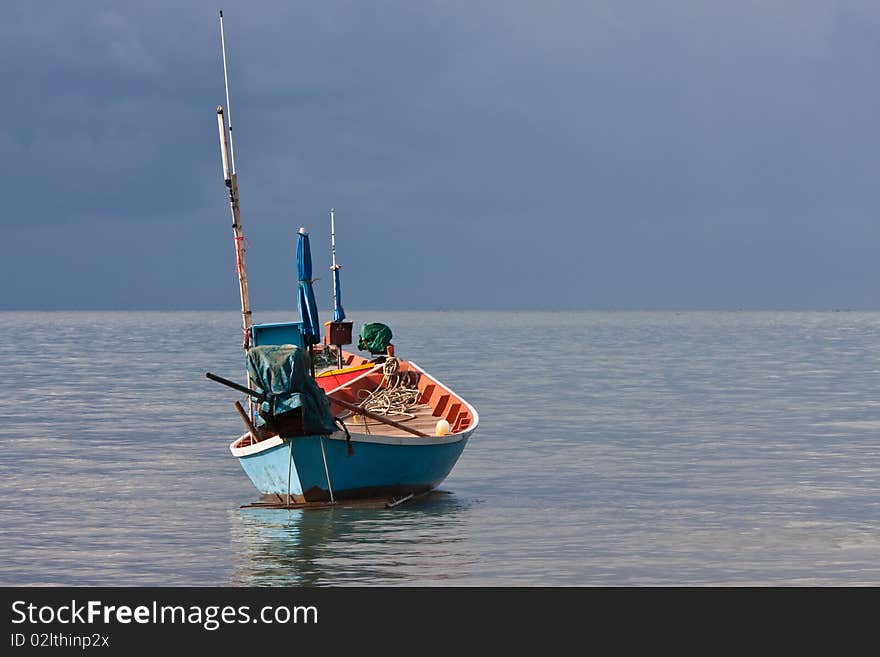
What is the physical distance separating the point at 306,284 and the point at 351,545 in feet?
57.5

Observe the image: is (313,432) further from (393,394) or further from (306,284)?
(306,284)

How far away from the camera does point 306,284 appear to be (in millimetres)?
38125

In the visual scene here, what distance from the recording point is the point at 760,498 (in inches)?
1085

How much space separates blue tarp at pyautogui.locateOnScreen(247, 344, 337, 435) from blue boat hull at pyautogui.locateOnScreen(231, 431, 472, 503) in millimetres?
407

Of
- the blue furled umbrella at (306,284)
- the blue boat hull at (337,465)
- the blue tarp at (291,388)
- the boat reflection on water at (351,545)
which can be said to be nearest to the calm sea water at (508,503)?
the boat reflection on water at (351,545)

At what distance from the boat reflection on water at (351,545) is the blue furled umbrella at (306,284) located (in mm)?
Answer: 12833

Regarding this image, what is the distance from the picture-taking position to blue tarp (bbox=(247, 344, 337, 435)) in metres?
22.6

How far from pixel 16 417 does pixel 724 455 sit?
27.5 meters

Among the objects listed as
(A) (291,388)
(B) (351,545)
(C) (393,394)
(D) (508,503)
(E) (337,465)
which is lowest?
(D) (508,503)

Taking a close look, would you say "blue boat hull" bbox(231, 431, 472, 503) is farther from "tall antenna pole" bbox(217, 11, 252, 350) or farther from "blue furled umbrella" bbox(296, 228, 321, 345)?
"blue furled umbrella" bbox(296, 228, 321, 345)

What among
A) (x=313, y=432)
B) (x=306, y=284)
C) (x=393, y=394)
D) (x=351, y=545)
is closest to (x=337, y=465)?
(x=313, y=432)

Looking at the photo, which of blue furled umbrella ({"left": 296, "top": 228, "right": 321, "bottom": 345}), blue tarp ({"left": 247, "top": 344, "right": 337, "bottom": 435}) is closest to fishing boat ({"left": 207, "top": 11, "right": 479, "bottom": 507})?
blue tarp ({"left": 247, "top": 344, "right": 337, "bottom": 435})

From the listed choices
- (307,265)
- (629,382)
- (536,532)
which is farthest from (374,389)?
(629,382)

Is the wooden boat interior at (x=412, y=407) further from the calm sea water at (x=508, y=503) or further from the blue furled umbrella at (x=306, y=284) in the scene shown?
the blue furled umbrella at (x=306, y=284)
